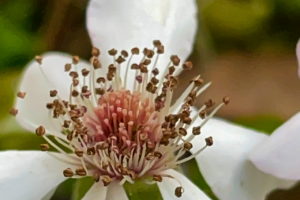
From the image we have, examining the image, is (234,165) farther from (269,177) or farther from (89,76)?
(89,76)

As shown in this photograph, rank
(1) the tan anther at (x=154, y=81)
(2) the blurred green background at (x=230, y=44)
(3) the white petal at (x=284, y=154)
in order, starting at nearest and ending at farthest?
(3) the white petal at (x=284, y=154), (1) the tan anther at (x=154, y=81), (2) the blurred green background at (x=230, y=44)

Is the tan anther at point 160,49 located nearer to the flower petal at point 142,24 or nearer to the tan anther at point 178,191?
the flower petal at point 142,24

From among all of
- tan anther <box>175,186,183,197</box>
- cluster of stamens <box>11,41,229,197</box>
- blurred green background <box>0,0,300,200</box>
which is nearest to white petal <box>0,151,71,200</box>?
cluster of stamens <box>11,41,229,197</box>

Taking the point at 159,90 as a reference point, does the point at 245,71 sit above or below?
below

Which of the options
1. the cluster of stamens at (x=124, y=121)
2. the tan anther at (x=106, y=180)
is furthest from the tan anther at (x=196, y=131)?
the tan anther at (x=106, y=180)

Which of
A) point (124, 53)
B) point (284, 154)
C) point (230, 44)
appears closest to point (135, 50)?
point (124, 53)

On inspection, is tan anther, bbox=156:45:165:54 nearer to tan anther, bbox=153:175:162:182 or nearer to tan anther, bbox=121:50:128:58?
tan anther, bbox=121:50:128:58

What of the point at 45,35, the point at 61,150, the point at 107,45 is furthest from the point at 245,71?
the point at 61,150
